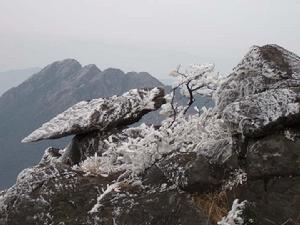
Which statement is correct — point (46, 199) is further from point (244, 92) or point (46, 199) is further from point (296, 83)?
point (296, 83)

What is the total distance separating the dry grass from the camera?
8609mm

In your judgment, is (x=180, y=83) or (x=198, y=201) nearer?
(x=198, y=201)

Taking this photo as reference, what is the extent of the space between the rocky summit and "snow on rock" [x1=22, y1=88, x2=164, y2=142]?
4420 millimetres

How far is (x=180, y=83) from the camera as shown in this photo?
519 inches

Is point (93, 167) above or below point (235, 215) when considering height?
below

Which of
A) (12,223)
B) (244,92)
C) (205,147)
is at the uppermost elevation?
(244,92)

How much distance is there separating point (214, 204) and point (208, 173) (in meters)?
0.58

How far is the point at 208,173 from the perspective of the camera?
29.5ft

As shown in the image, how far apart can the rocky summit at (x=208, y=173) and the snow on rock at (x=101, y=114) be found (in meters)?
4.42

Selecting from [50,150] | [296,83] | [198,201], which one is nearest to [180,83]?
[296,83]

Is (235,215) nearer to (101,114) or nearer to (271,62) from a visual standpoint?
(271,62)

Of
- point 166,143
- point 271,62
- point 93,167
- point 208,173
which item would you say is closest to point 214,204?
point 208,173

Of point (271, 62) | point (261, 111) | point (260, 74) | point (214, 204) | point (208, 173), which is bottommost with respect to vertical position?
point (214, 204)

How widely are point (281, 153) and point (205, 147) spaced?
1.62m
